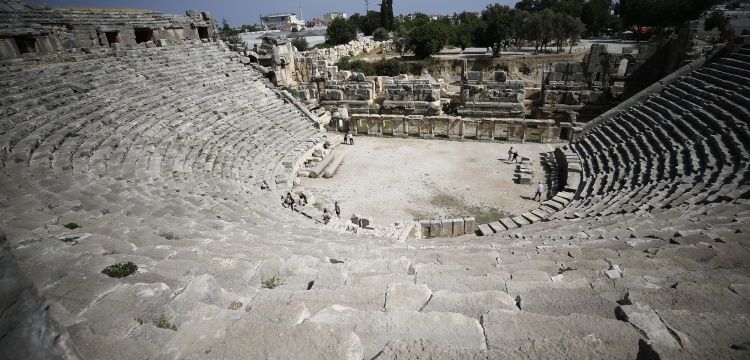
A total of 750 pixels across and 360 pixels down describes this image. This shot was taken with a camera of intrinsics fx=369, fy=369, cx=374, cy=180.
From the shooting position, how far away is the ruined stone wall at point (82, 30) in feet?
43.5

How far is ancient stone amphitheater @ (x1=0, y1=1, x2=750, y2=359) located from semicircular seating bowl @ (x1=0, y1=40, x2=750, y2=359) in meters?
0.02

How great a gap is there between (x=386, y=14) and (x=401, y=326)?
6973 cm

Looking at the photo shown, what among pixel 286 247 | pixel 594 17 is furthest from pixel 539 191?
pixel 594 17

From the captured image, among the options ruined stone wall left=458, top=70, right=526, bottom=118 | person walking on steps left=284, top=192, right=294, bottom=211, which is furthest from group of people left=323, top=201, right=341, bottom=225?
ruined stone wall left=458, top=70, right=526, bottom=118

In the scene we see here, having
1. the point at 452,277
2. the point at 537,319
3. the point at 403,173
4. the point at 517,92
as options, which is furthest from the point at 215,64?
the point at 537,319

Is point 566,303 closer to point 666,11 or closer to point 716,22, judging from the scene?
point 716,22

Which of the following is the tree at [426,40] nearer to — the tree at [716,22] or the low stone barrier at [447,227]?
the tree at [716,22]

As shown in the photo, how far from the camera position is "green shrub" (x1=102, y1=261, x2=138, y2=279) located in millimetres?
3547

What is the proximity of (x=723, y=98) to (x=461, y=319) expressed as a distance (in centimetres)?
1512

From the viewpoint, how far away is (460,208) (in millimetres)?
12602

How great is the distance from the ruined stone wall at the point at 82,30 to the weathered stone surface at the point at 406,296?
657 inches

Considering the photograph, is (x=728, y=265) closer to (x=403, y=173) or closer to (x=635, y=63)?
(x=403, y=173)

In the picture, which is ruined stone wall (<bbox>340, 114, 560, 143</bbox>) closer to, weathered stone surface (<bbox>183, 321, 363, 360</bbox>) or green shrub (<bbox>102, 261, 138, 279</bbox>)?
green shrub (<bbox>102, 261, 138, 279</bbox>)

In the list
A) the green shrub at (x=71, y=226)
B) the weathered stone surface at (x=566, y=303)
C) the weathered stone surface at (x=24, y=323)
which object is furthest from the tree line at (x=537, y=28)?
the weathered stone surface at (x=24, y=323)
